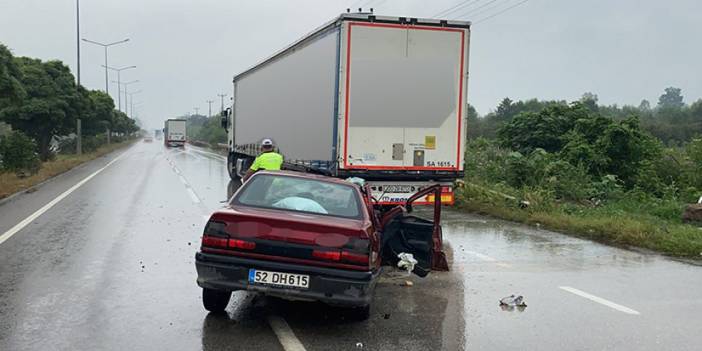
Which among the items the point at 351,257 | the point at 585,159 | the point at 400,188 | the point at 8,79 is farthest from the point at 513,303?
the point at 585,159

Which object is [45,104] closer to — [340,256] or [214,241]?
[214,241]

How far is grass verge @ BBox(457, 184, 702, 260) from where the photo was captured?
11.1 meters

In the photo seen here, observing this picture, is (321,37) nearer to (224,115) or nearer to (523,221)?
(523,221)

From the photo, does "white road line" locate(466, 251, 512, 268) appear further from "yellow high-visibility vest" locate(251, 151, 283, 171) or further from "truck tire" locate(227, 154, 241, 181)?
"truck tire" locate(227, 154, 241, 181)

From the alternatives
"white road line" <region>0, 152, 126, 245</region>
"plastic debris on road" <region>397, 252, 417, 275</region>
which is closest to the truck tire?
"white road line" <region>0, 152, 126, 245</region>

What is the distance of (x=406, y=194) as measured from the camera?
1165 centimetres

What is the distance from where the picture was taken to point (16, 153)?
2264cm

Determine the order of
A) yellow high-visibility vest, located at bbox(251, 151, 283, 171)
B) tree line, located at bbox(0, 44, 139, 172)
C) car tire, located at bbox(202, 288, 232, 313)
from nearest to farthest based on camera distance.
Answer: car tire, located at bbox(202, 288, 232, 313), yellow high-visibility vest, located at bbox(251, 151, 283, 171), tree line, located at bbox(0, 44, 139, 172)

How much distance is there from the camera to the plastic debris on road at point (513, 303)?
273 inches

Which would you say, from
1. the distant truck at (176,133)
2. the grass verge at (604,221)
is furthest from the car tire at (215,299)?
the distant truck at (176,133)

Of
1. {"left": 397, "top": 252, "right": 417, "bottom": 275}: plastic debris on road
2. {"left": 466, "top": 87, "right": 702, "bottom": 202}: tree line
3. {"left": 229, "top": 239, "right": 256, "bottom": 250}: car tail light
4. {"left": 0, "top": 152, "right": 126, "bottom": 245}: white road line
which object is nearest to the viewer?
{"left": 229, "top": 239, "right": 256, "bottom": 250}: car tail light

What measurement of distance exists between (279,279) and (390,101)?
19.8 ft

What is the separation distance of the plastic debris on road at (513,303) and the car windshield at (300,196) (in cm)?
192

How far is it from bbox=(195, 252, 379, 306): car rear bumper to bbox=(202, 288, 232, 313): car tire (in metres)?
0.38
